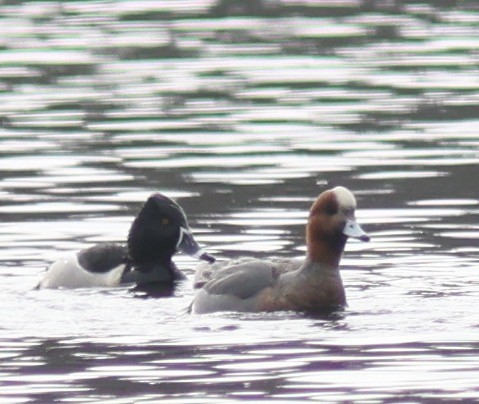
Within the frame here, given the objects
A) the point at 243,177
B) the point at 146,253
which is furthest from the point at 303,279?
the point at 243,177

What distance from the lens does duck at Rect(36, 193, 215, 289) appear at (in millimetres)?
16078

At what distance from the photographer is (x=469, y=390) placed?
11.1m

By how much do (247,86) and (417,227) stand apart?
854 centimetres

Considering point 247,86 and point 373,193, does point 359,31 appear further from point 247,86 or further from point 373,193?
point 373,193

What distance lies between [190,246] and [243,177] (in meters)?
3.49

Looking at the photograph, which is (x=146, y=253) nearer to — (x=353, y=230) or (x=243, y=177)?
(x=353, y=230)

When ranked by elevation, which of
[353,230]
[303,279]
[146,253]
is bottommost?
[146,253]

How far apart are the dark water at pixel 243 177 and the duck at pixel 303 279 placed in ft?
0.68

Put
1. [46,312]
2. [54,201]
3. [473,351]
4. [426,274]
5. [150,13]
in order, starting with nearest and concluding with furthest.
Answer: [473,351], [46,312], [426,274], [54,201], [150,13]

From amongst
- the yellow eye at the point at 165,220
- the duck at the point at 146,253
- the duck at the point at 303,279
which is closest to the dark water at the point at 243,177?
the duck at the point at 303,279

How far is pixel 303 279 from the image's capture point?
14.3 metres

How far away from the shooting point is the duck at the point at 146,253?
16078mm

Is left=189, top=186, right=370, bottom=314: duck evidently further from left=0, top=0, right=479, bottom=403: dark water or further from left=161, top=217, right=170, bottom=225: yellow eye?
left=161, top=217, right=170, bottom=225: yellow eye

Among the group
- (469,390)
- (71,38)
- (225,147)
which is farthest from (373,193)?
(71,38)
